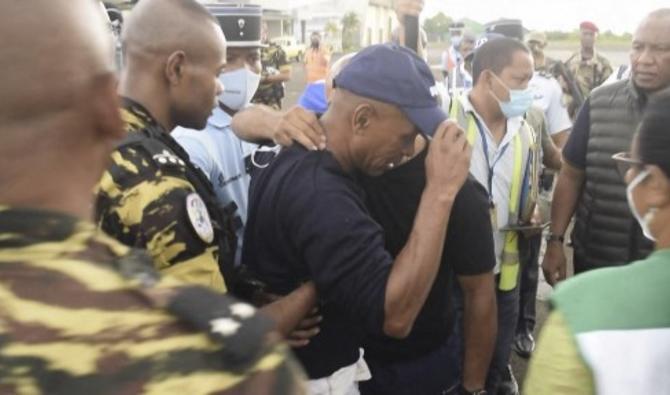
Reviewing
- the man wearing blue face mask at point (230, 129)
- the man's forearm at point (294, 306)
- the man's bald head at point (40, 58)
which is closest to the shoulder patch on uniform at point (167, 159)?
the man's forearm at point (294, 306)

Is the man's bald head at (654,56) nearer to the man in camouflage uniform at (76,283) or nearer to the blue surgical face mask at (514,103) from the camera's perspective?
the blue surgical face mask at (514,103)

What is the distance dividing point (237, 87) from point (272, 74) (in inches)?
166

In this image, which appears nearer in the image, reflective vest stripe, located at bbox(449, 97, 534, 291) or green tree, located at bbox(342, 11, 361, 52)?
reflective vest stripe, located at bbox(449, 97, 534, 291)

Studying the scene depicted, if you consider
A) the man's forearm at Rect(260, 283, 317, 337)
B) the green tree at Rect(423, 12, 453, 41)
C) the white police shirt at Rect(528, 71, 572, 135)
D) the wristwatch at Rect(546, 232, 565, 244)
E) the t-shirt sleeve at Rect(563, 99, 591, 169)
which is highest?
the t-shirt sleeve at Rect(563, 99, 591, 169)

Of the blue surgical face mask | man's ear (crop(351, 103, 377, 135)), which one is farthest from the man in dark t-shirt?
the blue surgical face mask

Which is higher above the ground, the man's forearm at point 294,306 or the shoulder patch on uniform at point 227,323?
the shoulder patch on uniform at point 227,323

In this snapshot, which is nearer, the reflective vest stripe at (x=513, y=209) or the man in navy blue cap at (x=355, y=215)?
the man in navy blue cap at (x=355, y=215)

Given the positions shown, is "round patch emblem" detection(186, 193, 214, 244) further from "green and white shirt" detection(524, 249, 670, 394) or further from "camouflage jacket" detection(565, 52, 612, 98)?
"camouflage jacket" detection(565, 52, 612, 98)

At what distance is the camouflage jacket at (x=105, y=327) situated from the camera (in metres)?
0.74

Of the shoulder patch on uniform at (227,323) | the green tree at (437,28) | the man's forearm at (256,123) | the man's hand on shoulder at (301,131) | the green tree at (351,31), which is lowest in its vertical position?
the green tree at (437,28)

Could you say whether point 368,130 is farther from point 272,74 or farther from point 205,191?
point 272,74

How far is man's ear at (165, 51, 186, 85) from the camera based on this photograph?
6.32 ft

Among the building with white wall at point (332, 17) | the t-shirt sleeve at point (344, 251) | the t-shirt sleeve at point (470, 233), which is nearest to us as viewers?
the t-shirt sleeve at point (344, 251)

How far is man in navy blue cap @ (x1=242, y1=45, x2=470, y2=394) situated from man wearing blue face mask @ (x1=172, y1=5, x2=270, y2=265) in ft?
1.69
